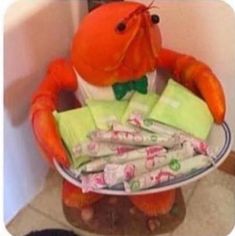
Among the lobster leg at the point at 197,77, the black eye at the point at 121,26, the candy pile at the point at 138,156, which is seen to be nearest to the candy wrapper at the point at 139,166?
the candy pile at the point at 138,156

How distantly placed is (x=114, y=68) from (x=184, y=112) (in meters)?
0.16

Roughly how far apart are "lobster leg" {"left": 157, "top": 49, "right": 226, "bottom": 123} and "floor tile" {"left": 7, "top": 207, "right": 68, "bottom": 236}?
0.41 m

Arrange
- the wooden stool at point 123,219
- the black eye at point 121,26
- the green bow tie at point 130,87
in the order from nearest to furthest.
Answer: the black eye at point 121,26
the green bow tie at point 130,87
the wooden stool at point 123,219

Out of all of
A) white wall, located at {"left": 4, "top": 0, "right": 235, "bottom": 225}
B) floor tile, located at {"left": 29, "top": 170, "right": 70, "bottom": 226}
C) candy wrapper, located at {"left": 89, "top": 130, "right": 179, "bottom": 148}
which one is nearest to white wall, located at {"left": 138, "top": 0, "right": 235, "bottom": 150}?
white wall, located at {"left": 4, "top": 0, "right": 235, "bottom": 225}

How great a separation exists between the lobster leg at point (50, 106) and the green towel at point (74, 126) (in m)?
0.01

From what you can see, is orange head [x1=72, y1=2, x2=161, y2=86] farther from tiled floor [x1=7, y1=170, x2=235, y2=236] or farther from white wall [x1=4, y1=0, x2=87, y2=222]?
tiled floor [x1=7, y1=170, x2=235, y2=236]

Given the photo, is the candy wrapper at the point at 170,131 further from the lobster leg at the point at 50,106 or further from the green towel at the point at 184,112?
the lobster leg at the point at 50,106

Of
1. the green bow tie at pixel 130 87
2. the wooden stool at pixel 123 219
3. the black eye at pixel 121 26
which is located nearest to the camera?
the black eye at pixel 121 26

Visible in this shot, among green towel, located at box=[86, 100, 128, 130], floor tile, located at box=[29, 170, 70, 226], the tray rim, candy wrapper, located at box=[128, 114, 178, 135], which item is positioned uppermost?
green towel, located at box=[86, 100, 128, 130]

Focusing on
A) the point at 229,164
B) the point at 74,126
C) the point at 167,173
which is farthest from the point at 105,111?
the point at 229,164

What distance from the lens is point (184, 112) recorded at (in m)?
0.89

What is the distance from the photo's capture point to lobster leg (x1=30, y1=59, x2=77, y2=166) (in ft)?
2.78

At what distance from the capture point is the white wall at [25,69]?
91 centimetres

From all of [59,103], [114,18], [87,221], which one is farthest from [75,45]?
[87,221]
